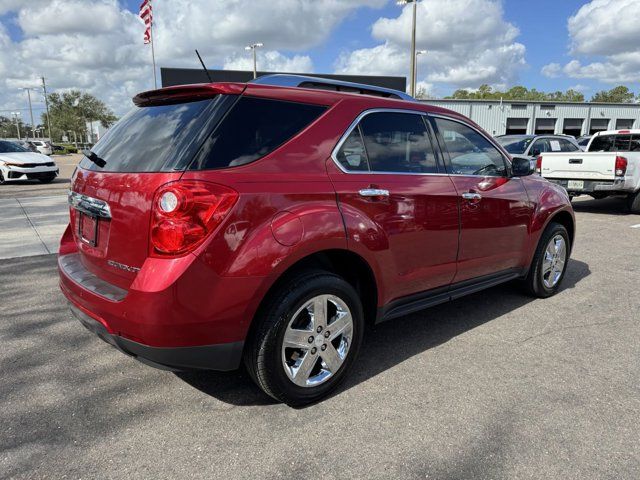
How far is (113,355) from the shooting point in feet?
11.2

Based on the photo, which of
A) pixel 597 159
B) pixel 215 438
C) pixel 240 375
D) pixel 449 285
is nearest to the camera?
pixel 215 438

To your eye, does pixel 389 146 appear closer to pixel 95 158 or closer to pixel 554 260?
pixel 95 158

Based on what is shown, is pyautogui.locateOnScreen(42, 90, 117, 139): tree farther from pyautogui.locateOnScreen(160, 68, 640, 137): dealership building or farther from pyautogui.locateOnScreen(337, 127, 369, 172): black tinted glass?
pyautogui.locateOnScreen(337, 127, 369, 172): black tinted glass

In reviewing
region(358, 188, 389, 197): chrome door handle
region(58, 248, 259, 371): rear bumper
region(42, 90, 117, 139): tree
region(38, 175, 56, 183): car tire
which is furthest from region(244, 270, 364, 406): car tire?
region(42, 90, 117, 139): tree

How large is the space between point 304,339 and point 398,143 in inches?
57.9

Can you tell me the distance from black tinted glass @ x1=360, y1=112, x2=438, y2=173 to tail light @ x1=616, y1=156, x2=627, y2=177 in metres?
7.69

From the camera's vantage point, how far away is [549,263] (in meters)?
4.69

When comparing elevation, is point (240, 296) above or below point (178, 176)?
below

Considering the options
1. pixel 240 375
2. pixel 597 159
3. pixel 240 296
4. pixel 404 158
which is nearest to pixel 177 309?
pixel 240 296

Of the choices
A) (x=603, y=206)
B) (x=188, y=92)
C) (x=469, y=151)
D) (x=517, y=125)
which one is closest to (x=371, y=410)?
(x=188, y=92)

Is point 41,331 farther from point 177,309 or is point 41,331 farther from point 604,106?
point 604,106

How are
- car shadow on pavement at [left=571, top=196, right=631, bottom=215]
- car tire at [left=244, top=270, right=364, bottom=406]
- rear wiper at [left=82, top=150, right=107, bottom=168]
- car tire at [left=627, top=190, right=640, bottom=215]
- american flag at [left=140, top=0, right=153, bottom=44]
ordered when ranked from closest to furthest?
car tire at [left=244, top=270, right=364, bottom=406] < rear wiper at [left=82, top=150, right=107, bottom=168] < car tire at [left=627, top=190, right=640, bottom=215] < car shadow on pavement at [left=571, top=196, right=631, bottom=215] < american flag at [left=140, top=0, right=153, bottom=44]

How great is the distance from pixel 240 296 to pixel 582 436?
1.93 m

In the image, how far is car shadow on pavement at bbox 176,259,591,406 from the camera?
301cm
